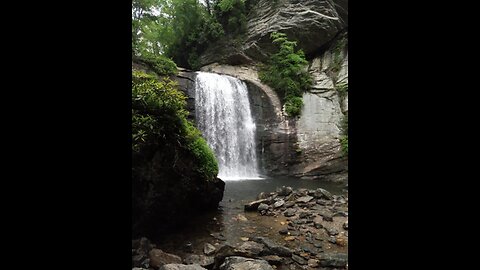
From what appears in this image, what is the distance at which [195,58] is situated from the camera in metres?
19.1

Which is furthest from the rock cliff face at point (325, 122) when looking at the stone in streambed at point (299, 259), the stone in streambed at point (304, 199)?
the stone in streambed at point (299, 259)

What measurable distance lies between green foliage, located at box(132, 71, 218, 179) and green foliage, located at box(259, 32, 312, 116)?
34.8 ft

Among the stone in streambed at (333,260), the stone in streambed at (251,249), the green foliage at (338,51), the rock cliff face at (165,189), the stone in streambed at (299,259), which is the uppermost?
the green foliage at (338,51)

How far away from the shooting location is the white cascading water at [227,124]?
1305 centimetres

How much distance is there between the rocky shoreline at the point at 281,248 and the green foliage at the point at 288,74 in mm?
9152

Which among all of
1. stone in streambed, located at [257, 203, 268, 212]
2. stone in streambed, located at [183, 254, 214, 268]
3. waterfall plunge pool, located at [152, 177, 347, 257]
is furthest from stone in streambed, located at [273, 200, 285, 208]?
stone in streambed, located at [183, 254, 214, 268]

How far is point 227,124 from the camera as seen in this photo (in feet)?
44.5

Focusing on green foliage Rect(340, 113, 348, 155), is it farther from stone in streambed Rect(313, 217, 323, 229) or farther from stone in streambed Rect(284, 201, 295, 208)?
stone in streambed Rect(313, 217, 323, 229)

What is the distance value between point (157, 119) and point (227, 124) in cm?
894

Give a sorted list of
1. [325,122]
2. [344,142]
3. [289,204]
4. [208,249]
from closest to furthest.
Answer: [208,249] < [289,204] < [344,142] < [325,122]

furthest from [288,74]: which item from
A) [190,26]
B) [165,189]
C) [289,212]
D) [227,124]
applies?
[165,189]

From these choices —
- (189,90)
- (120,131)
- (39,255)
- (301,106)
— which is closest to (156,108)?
(120,131)

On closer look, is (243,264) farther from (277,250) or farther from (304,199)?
(304,199)

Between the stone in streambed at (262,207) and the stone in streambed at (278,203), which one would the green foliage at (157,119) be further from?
the stone in streambed at (278,203)
